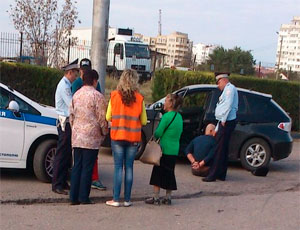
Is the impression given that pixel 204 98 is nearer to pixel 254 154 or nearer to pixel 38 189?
pixel 254 154

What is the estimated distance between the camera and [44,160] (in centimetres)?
780

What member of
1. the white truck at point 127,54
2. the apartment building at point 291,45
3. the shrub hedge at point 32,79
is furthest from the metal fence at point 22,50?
the apartment building at point 291,45

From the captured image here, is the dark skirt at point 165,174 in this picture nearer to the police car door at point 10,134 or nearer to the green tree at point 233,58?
the police car door at point 10,134

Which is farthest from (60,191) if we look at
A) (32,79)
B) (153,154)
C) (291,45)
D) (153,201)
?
(291,45)

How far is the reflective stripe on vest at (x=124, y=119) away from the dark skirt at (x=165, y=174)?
711mm

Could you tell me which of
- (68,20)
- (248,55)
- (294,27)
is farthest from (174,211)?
(294,27)

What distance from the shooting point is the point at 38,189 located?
7.53 meters

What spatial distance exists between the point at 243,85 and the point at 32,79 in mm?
6863

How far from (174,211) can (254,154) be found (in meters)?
3.80

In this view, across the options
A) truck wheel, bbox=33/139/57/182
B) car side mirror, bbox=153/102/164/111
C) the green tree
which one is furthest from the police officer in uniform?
the green tree

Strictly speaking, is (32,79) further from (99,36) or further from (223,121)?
(223,121)

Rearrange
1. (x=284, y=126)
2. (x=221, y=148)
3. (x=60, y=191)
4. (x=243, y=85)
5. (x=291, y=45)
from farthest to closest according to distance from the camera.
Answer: (x=291, y=45), (x=243, y=85), (x=284, y=126), (x=221, y=148), (x=60, y=191)

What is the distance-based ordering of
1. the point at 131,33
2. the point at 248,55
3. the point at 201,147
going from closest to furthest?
the point at 201,147 → the point at 131,33 → the point at 248,55

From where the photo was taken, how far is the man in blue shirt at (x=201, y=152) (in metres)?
9.20
